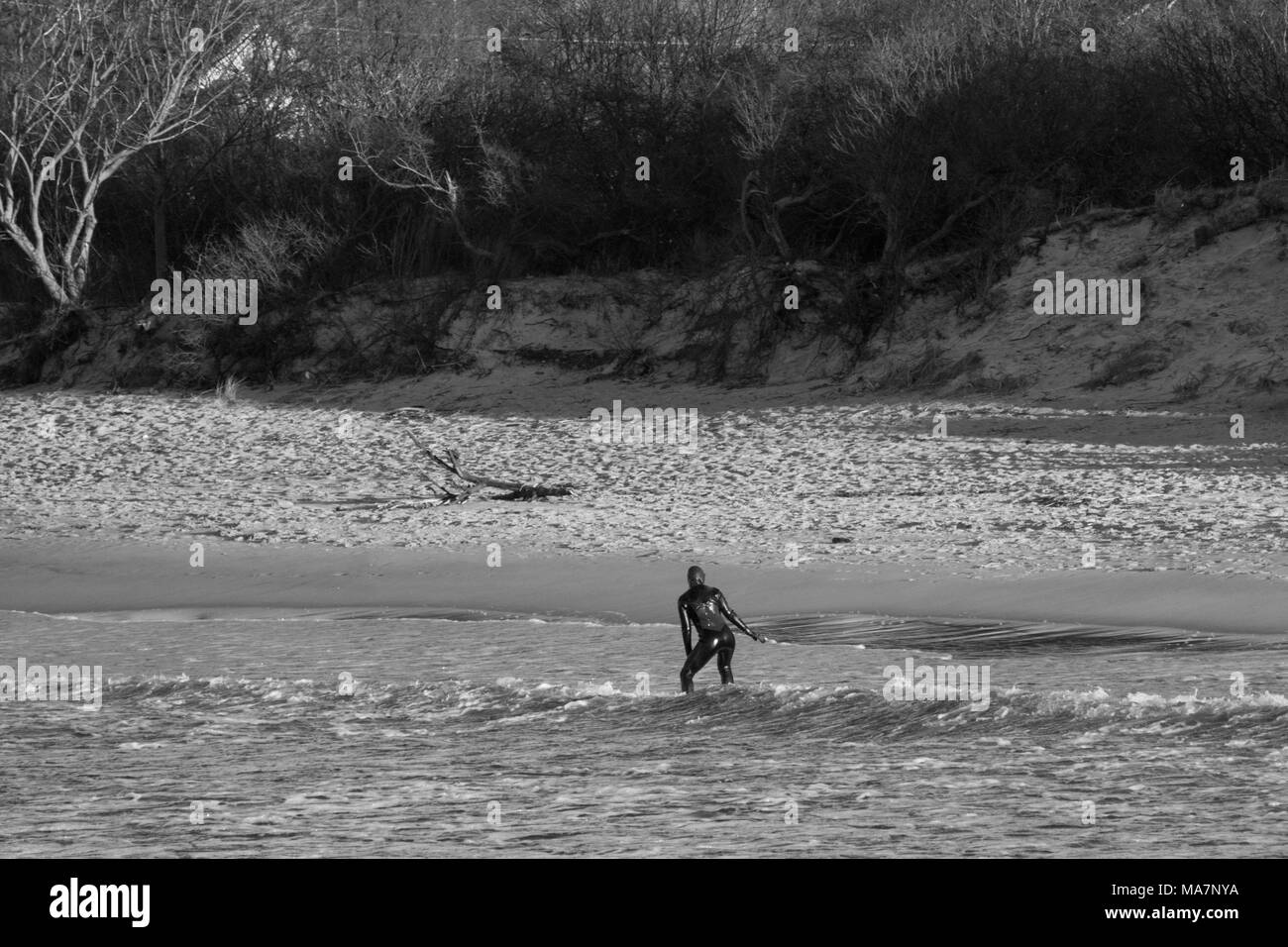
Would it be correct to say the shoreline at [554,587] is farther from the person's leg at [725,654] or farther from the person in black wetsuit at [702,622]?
the person in black wetsuit at [702,622]

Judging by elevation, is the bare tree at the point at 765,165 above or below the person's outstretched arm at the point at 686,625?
above

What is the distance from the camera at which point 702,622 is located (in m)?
10.9

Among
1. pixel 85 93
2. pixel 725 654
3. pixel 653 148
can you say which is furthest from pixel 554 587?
pixel 85 93

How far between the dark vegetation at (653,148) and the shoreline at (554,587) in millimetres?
7497

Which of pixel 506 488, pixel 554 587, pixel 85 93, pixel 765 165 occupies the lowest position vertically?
pixel 554 587

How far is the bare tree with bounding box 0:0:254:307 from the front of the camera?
29344 mm

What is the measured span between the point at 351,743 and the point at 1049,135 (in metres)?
16.7

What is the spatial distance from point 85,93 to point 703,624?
2242cm

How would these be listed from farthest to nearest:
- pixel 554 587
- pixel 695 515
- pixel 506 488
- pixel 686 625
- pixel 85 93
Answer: pixel 85 93 < pixel 506 488 < pixel 695 515 < pixel 554 587 < pixel 686 625

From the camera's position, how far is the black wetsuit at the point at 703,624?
10.9 meters

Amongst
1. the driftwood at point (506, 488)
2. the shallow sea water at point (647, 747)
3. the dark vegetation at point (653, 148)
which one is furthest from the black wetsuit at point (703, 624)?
the dark vegetation at point (653, 148)

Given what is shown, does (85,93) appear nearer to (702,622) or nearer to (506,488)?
(506,488)
